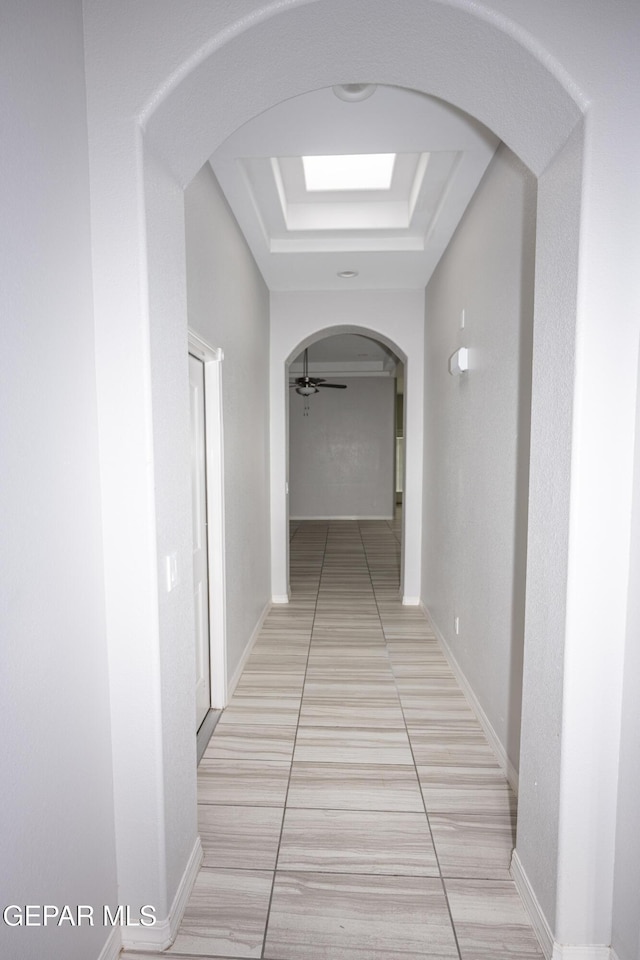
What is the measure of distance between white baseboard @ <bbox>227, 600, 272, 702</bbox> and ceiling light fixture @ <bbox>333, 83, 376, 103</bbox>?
10.4ft

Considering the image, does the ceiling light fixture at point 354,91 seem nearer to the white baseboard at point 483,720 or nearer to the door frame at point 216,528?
the door frame at point 216,528

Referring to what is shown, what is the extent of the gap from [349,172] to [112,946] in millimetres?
3998

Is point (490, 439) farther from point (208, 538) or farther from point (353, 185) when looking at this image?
point (353, 185)

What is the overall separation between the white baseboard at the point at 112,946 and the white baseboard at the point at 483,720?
5.54 feet

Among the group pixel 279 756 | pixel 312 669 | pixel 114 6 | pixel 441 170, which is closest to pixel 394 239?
pixel 441 170

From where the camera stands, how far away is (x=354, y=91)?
7.41 ft

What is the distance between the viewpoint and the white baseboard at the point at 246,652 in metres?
3.29

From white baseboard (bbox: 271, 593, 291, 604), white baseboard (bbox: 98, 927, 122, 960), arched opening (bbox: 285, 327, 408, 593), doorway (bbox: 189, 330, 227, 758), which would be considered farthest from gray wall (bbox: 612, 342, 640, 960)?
arched opening (bbox: 285, 327, 408, 593)

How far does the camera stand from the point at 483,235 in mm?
2949

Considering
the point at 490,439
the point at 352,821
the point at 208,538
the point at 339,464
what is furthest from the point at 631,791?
the point at 339,464

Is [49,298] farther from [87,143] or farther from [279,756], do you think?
[279,756]

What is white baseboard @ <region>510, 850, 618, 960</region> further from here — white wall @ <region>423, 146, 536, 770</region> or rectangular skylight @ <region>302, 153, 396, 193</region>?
rectangular skylight @ <region>302, 153, 396, 193</region>

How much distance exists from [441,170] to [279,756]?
336 centimetres

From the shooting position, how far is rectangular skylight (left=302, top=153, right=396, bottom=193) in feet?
10.8
